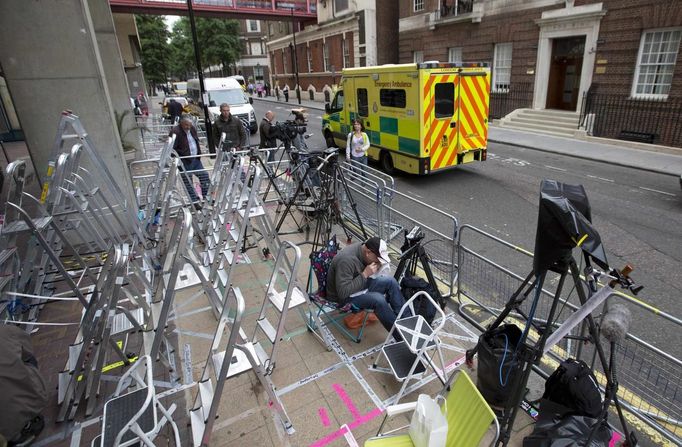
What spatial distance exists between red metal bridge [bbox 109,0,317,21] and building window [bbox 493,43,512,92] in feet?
59.2

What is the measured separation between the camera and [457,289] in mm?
4832

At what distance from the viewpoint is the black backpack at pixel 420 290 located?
4.00m

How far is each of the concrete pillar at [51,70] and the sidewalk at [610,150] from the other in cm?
1356

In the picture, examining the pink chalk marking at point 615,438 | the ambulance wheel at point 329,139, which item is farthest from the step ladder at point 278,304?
the ambulance wheel at point 329,139

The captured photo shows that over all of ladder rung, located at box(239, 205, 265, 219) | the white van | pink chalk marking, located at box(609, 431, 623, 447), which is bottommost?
pink chalk marking, located at box(609, 431, 623, 447)

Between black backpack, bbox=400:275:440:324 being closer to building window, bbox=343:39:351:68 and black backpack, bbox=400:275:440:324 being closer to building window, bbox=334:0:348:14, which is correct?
building window, bbox=343:39:351:68

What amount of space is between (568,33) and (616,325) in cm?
1752

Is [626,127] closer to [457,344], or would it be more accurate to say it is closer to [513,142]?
[513,142]

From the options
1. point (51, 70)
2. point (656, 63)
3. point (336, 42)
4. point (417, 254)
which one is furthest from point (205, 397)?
point (336, 42)

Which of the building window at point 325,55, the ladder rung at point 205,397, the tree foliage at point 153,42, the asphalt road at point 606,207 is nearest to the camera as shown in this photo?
the ladder rung at point 205,397

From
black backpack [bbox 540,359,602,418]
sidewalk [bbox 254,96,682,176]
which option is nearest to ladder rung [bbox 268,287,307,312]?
black backpack [bbox 540,359,602,418]

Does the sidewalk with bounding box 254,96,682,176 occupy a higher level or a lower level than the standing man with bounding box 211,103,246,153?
lower

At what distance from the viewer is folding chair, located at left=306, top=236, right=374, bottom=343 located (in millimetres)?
3984

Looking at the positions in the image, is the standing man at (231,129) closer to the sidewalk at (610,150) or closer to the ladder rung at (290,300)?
the ladder rung at (290,300)
